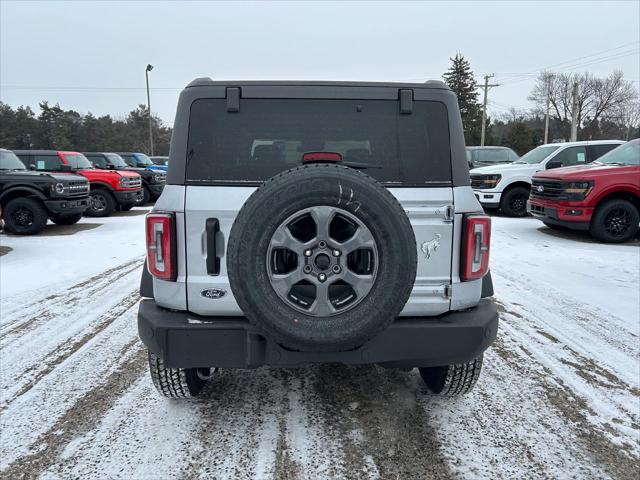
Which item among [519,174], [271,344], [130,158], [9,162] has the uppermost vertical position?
[130,158]

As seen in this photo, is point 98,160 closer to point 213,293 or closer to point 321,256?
point 213,293

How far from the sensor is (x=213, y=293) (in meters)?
2.57

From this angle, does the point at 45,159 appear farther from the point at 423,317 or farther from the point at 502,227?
the point at 423,317

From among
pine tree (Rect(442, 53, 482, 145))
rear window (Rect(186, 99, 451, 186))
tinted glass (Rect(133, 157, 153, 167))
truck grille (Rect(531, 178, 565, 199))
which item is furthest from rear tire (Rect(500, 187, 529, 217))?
pine tree (Rect(442, 53, 482, 145))

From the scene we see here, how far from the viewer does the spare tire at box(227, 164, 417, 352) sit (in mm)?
2232

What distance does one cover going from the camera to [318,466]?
2.52 m

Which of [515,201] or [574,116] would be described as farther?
[574,116]

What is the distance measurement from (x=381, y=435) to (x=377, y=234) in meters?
1.33

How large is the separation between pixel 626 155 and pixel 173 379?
32.9 feet

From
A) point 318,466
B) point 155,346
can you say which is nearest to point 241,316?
point 155,346

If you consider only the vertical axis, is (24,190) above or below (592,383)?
above

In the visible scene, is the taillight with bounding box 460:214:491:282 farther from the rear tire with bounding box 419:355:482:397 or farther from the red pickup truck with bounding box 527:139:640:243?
the red pickup truck with bounding box 527:139:640:243

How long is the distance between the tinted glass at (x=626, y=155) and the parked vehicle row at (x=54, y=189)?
1196 centimetres

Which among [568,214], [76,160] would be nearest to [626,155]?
[568,214]
